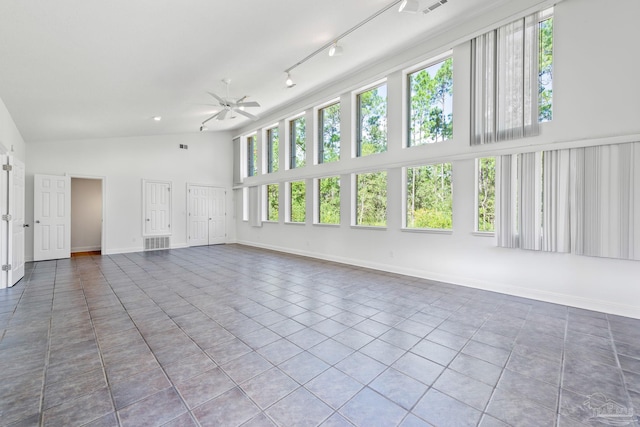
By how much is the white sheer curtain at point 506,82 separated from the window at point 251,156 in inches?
277

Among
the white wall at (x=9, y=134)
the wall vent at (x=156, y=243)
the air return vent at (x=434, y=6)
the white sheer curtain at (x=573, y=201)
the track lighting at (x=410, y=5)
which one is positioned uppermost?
the air return vent at (x=434, y=6)

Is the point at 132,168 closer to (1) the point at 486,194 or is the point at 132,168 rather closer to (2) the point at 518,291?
(1) the point at 486,194

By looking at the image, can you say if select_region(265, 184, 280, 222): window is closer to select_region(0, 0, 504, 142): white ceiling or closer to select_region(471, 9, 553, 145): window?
select_region(0, 0, 504, 142): white ceiling

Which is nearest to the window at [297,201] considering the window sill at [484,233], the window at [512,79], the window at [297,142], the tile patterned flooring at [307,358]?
the window at [297,142]

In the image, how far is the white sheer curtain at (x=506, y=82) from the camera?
387cm

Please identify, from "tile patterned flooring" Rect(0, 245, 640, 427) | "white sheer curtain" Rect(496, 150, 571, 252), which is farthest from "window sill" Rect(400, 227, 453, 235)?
"tile patterned flooring" Rect(0, 245, 640, 427)

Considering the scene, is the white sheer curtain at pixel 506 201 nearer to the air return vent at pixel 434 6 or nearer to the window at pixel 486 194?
the window at pixel 486 194

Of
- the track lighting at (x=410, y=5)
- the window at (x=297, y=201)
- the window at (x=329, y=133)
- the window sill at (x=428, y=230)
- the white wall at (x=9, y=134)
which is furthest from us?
the window at (x=297, y=201)

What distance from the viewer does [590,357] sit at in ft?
7.82

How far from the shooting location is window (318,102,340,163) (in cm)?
689

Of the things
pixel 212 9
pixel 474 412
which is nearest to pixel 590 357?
pixel 474 412

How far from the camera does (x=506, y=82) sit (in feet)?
13.4

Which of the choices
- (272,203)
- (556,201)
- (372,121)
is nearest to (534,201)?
(556,201)

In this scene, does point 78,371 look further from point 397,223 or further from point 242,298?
point 397,223
